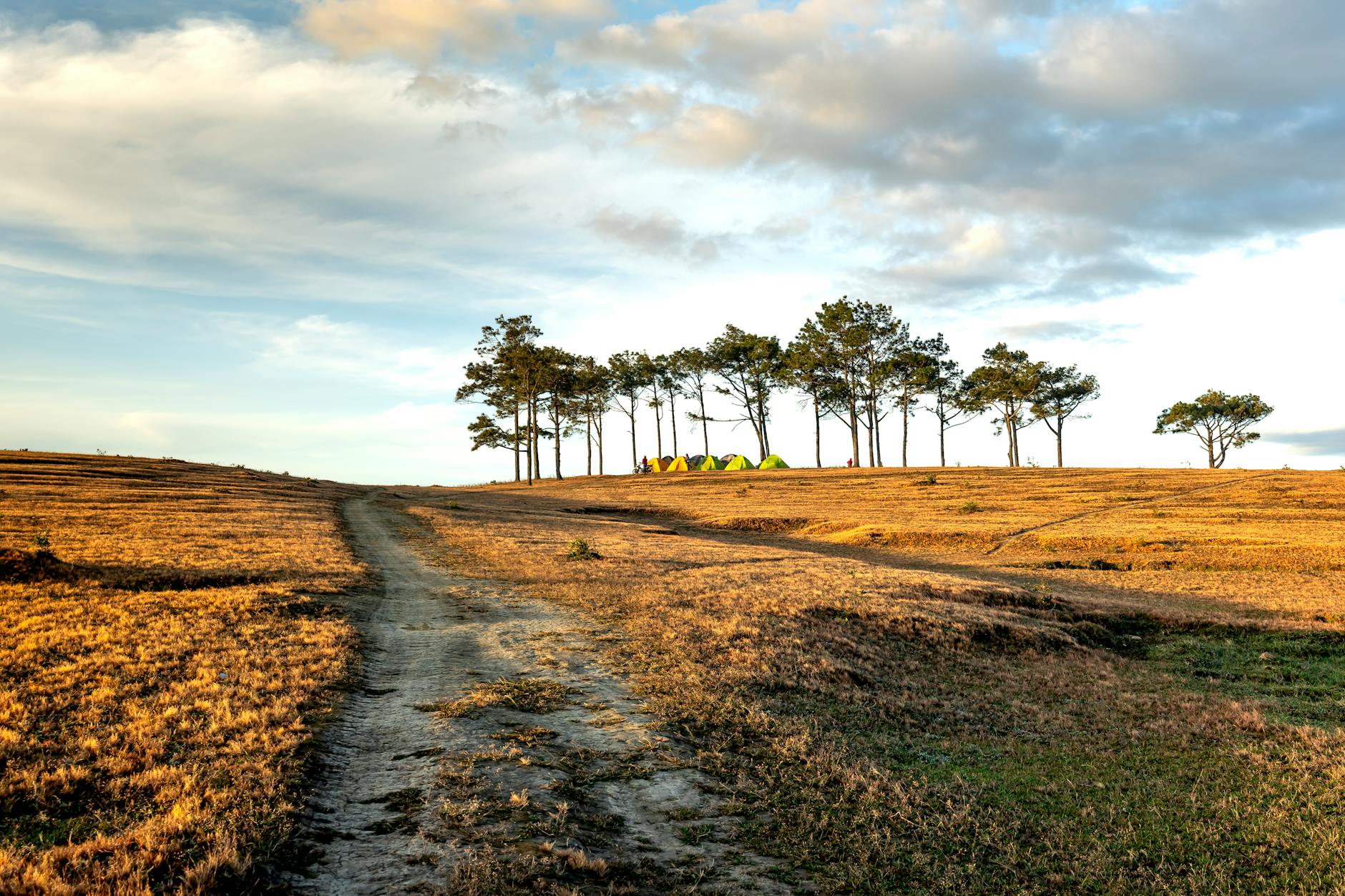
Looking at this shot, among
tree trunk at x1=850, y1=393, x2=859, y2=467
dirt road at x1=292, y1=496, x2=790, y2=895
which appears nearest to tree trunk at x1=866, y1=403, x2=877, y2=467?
tree trunk at x1=850, y1=393, x2=859, y2=467

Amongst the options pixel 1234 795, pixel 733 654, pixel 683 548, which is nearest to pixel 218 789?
pixel 733 654

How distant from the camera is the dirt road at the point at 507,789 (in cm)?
624

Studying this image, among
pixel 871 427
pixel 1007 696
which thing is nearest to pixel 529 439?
pixel 871 427

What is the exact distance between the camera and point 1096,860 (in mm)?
7160

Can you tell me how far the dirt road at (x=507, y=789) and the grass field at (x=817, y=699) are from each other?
49 centimetres

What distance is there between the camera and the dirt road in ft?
20.5

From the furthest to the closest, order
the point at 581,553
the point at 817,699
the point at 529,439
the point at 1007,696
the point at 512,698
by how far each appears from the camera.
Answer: the point at 529,439 → the point at 581,553 → the point at 1007,696 → the point at 817,699 → the point at 512,698

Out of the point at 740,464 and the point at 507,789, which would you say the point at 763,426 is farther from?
the point at 507,789

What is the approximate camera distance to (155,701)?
964cm

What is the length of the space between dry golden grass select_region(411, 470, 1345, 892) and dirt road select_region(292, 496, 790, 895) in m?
0.79

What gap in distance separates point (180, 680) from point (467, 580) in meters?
11.7

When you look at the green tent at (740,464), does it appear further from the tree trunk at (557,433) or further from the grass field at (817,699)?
the grass field at (817,699)

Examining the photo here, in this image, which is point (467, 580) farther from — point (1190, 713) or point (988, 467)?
point (988, 467)

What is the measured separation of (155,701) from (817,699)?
9536 millimetres
